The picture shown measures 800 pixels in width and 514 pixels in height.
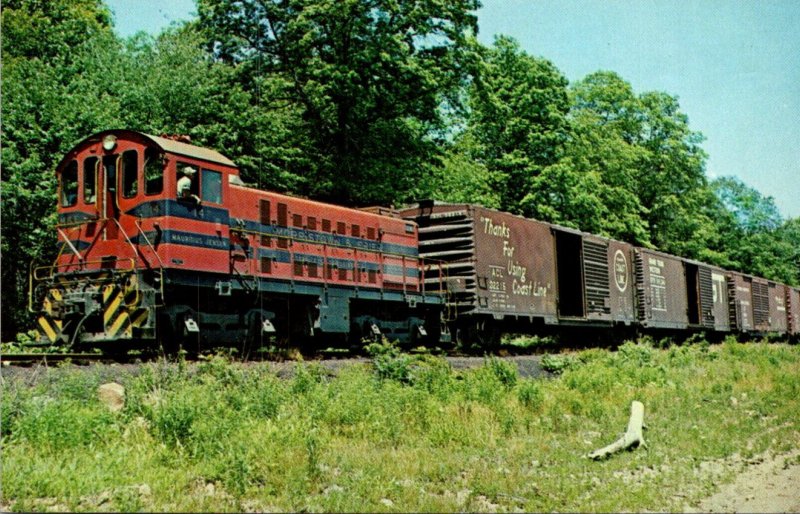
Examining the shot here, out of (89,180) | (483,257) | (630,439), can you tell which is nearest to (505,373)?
(630,439)

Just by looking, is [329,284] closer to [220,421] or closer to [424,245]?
[424,245]

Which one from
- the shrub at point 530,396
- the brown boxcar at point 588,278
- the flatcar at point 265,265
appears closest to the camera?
the shrub at point 530,396

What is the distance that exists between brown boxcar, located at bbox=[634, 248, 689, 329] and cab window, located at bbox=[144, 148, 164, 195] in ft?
65.4

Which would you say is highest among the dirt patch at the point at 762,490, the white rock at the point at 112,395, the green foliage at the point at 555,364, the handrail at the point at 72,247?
the handrail at the point at 72,247

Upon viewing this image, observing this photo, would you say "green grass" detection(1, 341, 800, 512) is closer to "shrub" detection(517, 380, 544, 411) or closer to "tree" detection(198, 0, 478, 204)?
"shrub" detection(517, 380, 544, 411)

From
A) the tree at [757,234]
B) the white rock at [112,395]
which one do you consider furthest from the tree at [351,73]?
the tree at [757,234]

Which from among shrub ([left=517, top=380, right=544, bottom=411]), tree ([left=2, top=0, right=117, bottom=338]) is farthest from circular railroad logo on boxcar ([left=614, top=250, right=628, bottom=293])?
tree ([left=2, top=0, right=117, bottom=338])

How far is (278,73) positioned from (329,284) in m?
14.7

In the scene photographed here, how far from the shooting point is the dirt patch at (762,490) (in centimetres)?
791

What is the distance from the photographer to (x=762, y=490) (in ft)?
28.7

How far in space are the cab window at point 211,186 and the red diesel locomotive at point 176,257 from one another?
20 mm

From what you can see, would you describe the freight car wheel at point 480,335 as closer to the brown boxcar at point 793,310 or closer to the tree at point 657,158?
the tree at point 657,158

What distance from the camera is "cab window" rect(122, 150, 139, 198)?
1459cm

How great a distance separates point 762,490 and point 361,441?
4.72 meters
